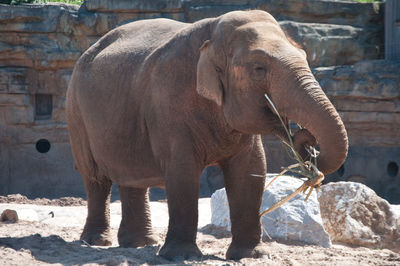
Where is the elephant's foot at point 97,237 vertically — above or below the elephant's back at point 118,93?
below

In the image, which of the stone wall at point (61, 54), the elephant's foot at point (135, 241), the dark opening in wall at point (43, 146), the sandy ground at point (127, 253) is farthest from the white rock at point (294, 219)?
the dark opening in wall at point (43, 146)

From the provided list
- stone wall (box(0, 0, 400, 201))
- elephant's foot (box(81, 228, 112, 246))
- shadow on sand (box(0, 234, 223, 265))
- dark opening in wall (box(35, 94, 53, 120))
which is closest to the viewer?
shadow on sand (box(0, 234, 223, 265))

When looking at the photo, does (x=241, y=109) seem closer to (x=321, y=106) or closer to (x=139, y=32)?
(x=321, y=106)

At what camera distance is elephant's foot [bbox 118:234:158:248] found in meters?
7.09

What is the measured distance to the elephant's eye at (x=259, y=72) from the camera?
4.92 m

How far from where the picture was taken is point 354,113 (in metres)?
12.8

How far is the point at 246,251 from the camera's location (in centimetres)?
572

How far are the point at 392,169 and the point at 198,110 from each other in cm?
852

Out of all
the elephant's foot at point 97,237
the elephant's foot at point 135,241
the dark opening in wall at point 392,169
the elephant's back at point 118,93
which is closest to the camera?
the elephant's back at point 118,93

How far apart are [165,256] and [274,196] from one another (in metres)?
2.41

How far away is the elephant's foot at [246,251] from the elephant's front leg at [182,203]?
1.58 feet

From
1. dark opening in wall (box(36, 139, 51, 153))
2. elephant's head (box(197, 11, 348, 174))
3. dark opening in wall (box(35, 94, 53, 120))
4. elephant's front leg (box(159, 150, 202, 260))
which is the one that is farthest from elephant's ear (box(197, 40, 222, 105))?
dark opening in wall (box(36, 139, 51, 153))

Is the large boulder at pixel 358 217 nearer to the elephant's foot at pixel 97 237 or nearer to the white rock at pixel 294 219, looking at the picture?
the white rock at pixel 294 219

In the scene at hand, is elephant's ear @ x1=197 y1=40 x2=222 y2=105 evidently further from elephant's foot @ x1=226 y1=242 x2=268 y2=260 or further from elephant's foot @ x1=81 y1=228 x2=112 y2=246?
elephant's foot @ x1=81 y1=228 x2=112 y2=246
